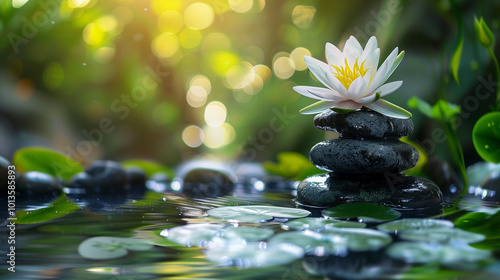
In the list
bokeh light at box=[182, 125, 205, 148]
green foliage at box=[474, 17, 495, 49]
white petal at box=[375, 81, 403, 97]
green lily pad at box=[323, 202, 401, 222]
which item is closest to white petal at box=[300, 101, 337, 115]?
white petal at box=[375, 81, 403, 97]

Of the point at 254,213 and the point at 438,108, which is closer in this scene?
the point at 254,213

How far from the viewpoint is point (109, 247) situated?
554 mm

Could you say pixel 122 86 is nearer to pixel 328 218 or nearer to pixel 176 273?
pixel 328 218

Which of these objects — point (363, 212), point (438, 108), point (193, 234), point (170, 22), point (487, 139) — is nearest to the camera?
point (193, 234)

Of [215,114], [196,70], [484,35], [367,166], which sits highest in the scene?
[196,70]

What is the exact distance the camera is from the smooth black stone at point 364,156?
0.84 meters

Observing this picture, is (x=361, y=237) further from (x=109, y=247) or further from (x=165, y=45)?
(x=165, y=45)

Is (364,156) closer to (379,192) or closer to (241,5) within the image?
(379,192)

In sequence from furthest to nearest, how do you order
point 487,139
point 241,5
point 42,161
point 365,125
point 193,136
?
point 193,136 → point 241,5 → point 42,161 → point 487,139 → point 365,125

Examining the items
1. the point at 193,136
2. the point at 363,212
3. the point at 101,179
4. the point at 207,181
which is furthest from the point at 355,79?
the point at 193,136

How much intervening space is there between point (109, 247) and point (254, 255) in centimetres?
20

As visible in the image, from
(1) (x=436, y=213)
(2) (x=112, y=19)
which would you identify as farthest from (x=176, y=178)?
(2) (x=112, y=19)

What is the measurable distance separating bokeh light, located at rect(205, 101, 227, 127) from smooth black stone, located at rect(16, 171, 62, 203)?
1536 millimetres

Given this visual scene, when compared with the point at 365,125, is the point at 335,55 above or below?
above
